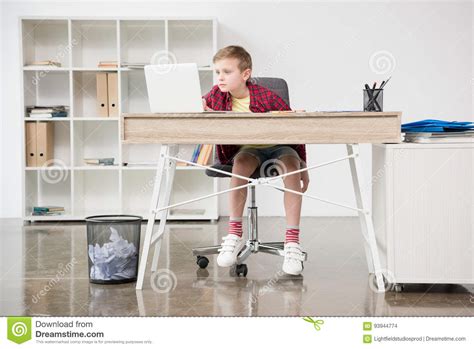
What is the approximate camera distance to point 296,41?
204 inches

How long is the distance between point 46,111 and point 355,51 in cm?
235

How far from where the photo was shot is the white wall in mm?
5160

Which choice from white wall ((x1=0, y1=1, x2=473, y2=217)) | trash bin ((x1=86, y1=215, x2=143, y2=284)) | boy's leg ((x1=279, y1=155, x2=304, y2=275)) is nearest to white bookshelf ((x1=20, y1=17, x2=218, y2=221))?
white wall ((x1=0, y1=1, x2=473, y2=217))

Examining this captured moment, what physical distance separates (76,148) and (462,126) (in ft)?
11.2

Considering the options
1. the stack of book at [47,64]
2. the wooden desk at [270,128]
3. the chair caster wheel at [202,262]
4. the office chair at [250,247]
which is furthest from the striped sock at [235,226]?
the stack of book at [47,64]

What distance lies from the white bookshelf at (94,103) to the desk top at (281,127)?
254cm

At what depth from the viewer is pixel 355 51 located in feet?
16.9

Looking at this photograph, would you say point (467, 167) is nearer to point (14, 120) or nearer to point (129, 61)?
point (129, 61)

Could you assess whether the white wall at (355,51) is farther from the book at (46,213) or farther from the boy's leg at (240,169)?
the boy's leg at (240,169)

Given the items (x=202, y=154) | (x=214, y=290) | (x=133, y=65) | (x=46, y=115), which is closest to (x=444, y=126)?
(x=214, y=290)

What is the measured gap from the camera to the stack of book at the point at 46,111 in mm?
4979

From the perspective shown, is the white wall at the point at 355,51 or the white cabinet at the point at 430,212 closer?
the white cabinet at the point at 430,212

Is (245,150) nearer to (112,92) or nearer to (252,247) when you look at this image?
(252,247)
